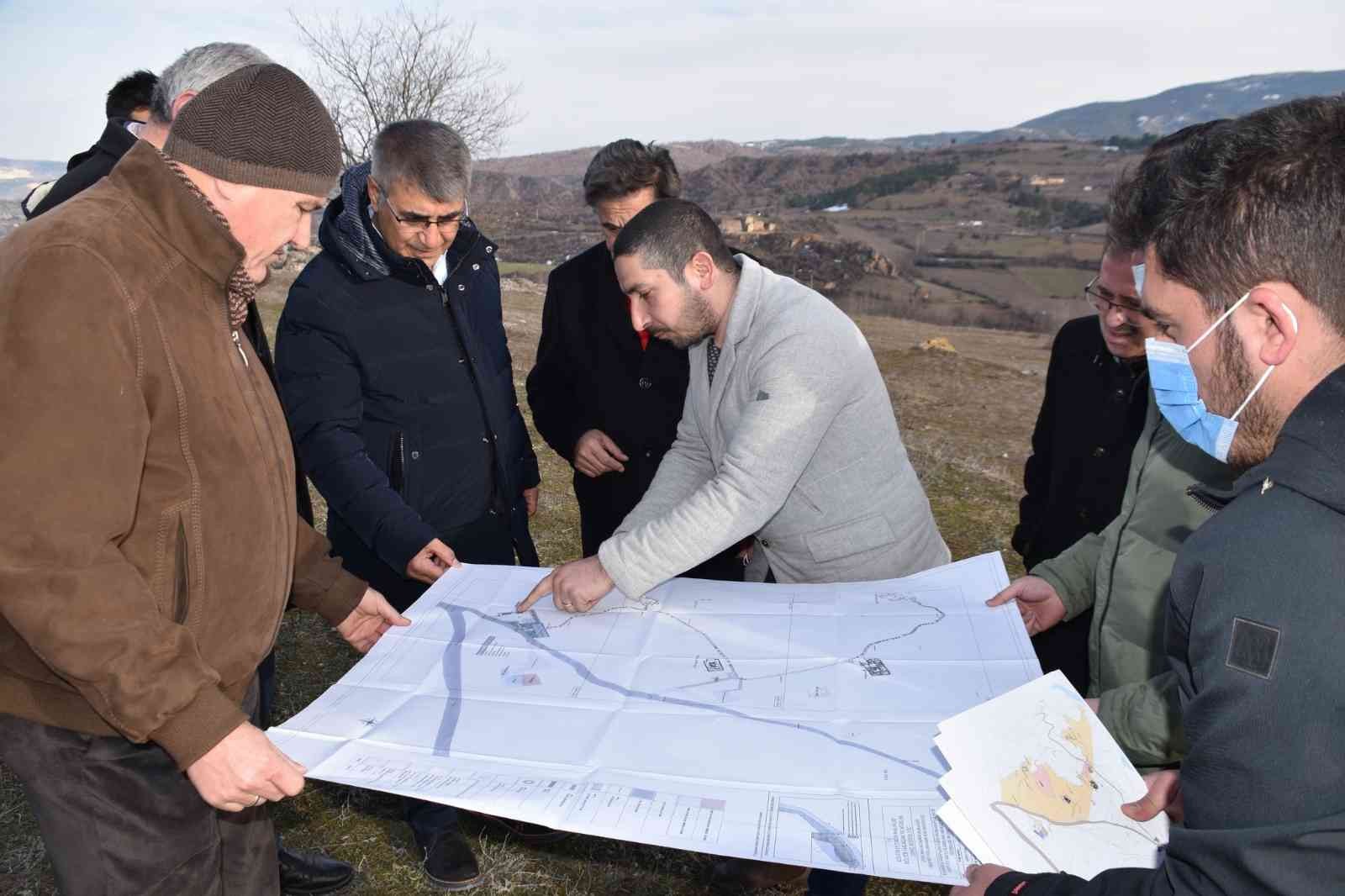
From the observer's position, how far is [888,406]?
2.95 m

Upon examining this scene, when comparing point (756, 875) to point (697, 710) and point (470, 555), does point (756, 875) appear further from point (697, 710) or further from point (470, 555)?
point (470, 555)

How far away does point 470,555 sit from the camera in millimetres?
3477

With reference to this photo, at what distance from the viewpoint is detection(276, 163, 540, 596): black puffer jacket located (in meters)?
2.99

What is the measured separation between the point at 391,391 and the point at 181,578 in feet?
4.61

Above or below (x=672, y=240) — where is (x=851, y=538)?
below

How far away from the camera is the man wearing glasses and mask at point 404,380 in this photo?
300 cm

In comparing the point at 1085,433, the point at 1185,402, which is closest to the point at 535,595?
the point at 1185,402

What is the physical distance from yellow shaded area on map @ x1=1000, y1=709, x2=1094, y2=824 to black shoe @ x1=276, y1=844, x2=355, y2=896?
2.47m

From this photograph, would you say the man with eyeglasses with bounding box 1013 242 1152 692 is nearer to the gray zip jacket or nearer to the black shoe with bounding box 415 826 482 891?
the gray zip jacket

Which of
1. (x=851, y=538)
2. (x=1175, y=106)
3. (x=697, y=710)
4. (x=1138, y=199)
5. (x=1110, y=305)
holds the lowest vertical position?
(x=697, y=710)

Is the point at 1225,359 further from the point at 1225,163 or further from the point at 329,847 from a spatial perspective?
the point at 329,847

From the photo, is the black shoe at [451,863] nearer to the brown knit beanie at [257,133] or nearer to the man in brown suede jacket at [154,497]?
the man in brown suede jacket at [154,497]

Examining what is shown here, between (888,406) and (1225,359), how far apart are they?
160 cm

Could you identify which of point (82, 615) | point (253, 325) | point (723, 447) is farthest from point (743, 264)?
point (82, 615)
